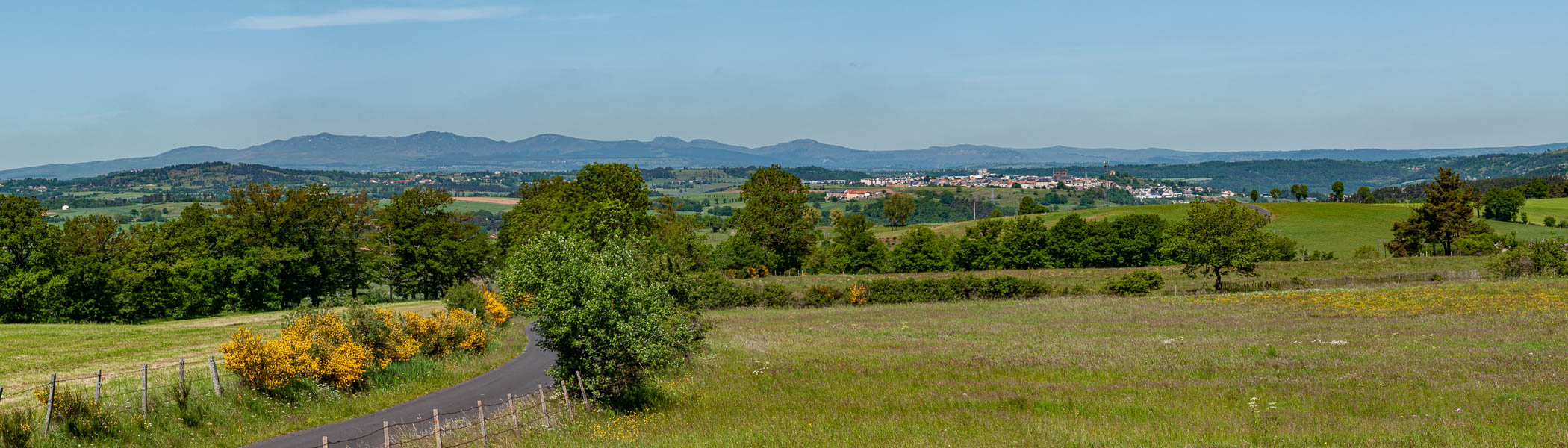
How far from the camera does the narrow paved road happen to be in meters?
22.3

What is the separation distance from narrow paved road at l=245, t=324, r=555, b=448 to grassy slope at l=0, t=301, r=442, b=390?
1208cm

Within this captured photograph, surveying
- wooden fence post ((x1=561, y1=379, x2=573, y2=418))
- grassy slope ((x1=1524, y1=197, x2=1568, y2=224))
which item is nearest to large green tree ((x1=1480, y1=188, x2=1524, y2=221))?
grassy slope ((x1=1524, y1=197, x2=1568, y2=224))

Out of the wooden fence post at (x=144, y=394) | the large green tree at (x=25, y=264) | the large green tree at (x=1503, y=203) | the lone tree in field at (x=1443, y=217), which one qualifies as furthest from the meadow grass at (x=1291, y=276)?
the large green tree at (x=1503, y=203)

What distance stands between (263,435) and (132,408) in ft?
10.6

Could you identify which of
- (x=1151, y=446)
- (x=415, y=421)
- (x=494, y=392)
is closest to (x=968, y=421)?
(x=1151, y=446)

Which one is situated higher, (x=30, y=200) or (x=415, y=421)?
(x=30, y=200)

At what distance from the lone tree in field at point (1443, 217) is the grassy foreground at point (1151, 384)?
5698 centimetres

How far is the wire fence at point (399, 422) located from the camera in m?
20.2

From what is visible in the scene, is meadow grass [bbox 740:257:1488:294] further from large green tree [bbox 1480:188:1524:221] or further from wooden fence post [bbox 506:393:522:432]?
large green tree [bbox 1480:188:1524:221]

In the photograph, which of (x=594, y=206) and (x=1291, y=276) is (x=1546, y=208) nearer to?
(x=1291, y=276)

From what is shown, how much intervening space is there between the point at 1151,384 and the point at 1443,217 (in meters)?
94.1

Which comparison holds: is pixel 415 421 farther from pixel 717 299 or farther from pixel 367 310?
pixel 717 299

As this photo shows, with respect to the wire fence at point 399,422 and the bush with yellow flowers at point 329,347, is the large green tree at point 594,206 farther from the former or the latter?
the wire fence at point 399,422

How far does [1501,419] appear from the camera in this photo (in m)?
16.7
